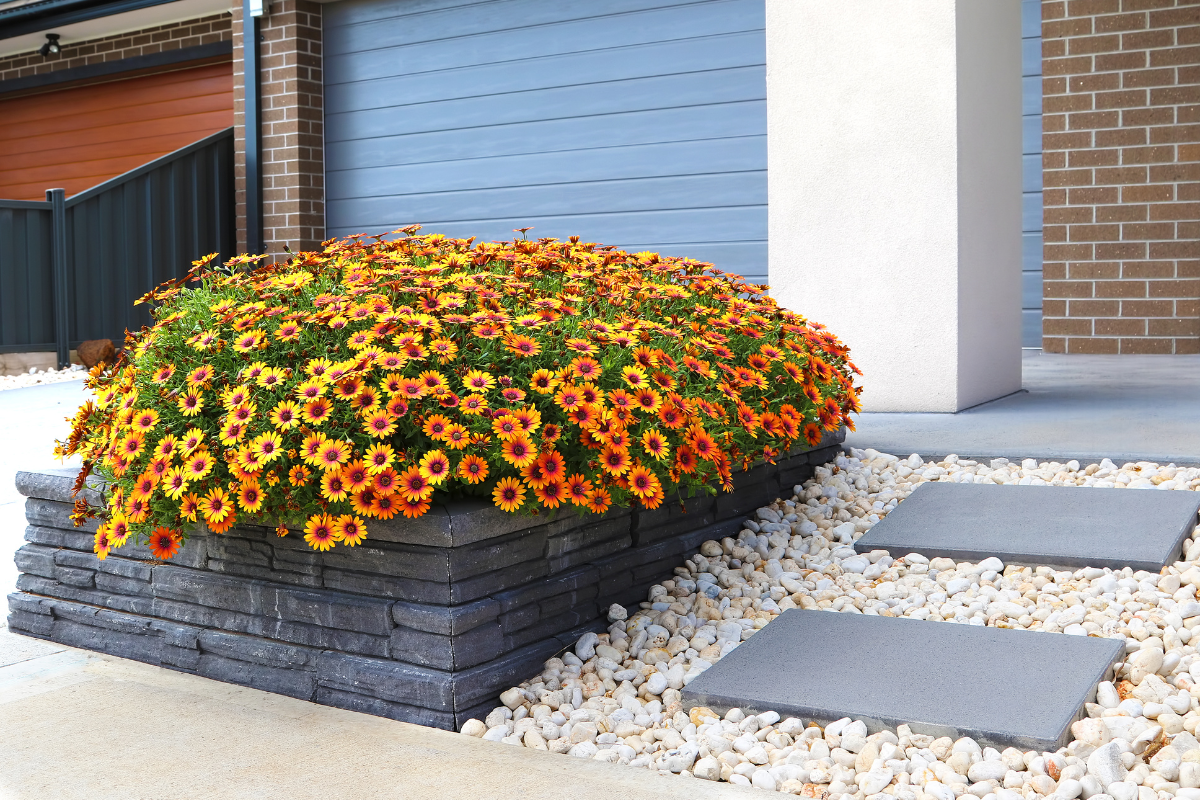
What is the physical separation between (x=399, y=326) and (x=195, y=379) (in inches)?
16.7

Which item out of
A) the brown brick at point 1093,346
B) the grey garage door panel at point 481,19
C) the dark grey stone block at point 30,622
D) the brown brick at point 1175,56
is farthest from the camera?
the grey garage door panel at point 481,19

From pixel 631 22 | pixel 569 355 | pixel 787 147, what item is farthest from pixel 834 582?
pixel 631 22

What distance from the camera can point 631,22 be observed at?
6941mm

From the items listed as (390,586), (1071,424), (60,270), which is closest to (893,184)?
(1071,424)

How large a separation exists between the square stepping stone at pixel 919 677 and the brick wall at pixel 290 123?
6646 mm

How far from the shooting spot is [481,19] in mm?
7516

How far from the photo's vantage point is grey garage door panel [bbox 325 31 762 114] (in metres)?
6.68

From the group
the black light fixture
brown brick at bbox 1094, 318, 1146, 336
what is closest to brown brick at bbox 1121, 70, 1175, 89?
brown brick at bbox 1094, 318, 1146, 336

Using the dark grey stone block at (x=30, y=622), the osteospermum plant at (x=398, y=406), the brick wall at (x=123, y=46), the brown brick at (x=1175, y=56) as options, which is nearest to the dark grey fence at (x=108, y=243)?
the brick wall at (x=123, y=46)

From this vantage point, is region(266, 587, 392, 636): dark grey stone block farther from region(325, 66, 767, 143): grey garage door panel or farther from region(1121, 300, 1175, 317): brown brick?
region(1121, 300, 1175, 317): brown brick

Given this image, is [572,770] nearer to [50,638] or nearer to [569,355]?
[569,355]

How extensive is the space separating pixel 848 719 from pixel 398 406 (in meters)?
0.98

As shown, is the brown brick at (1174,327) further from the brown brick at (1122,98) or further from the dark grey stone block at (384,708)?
the dark grey stone block at (384,708)

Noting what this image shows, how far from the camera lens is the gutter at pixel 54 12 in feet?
29.8
